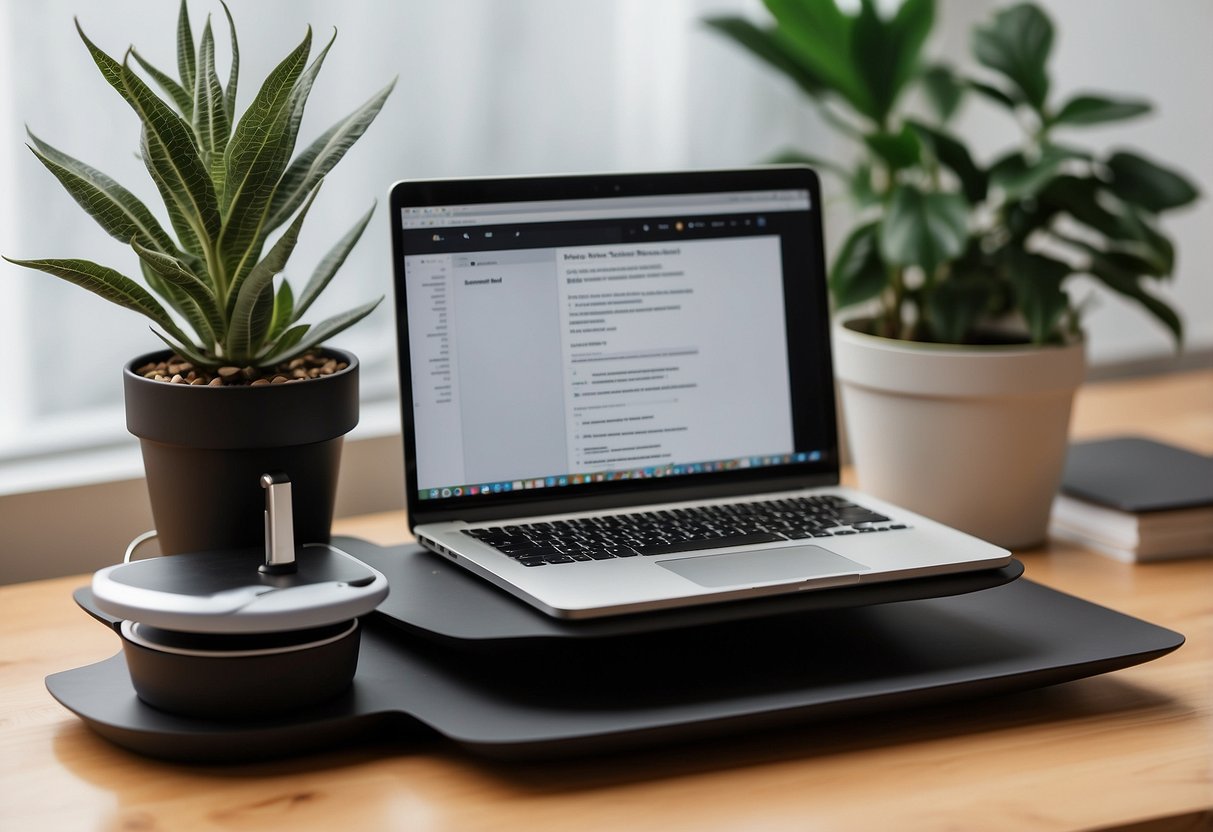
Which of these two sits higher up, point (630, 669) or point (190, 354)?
point (190, 354)

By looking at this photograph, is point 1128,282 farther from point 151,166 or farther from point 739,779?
point 151,166

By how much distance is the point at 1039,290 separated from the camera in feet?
3.69

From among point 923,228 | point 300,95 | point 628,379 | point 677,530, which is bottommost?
point 677,530

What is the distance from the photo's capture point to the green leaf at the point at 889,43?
1172 mm

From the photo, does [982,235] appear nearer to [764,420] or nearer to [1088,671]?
[764,420]

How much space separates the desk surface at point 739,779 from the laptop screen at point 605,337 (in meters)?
0.27

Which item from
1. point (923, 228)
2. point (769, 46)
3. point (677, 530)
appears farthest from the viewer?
point (769, 46)

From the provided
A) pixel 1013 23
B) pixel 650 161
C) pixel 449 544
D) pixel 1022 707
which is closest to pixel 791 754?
pixel 1022 707

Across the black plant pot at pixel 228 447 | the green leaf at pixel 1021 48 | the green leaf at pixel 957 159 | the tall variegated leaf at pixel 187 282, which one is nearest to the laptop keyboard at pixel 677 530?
the black plant pot at pixel 228 447

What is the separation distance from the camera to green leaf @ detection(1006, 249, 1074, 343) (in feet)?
3.64

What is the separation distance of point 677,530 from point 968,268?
437 millimetres

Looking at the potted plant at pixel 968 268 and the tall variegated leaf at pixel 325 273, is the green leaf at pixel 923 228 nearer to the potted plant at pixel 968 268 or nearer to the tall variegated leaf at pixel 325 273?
the potted plant at pixel 968 268

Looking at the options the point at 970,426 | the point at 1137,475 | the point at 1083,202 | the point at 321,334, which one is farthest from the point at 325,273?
the point at 1137,475

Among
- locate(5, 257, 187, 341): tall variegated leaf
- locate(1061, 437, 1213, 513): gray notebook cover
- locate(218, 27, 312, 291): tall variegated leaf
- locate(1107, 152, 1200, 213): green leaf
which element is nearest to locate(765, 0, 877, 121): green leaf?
locate(1107, 152, 1200, 213): green leaf
